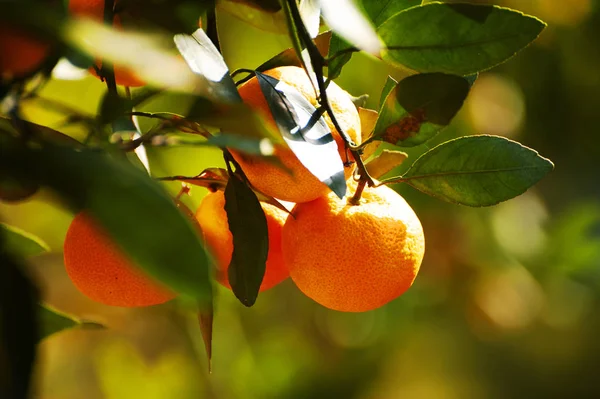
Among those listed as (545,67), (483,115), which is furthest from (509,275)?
(545,67)

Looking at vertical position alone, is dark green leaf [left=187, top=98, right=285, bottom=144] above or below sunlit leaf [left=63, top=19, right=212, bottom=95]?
below

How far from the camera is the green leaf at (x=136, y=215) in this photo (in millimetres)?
253

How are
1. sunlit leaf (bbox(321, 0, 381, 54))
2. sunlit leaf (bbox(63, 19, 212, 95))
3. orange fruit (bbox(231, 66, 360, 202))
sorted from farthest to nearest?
orange fruit (bbox(231, 66, 360, 202)) < sunlit leaf (bbox(321, 0, 381, 54)) < sunlit leaf (bbox(63, 19, 212, 95))

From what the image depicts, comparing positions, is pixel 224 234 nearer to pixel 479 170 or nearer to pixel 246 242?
pixel 246 242

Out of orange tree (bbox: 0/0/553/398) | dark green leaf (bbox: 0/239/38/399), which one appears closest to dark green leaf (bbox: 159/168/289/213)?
orange tree (bbox: 0/0/553/398)

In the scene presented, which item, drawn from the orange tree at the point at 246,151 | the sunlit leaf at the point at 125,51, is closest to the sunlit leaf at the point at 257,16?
the orange tree at the point at 246,151

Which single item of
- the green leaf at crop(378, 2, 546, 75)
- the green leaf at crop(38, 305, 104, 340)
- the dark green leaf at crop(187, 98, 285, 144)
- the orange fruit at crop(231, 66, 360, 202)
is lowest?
the green leaf at crop(38, 305, 104, 340)

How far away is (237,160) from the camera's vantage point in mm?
500

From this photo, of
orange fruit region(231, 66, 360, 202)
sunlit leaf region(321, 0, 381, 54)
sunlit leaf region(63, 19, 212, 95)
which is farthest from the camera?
orange fruit region(231, 66, 360, 202)

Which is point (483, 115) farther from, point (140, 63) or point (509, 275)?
point (140, 63)

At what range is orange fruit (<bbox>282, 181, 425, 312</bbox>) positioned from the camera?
51cm

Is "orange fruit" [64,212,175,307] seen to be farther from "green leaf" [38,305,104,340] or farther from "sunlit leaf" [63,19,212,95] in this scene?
"sunlit leaf" [63,19,212,95]

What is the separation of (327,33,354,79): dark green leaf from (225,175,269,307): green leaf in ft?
0.31

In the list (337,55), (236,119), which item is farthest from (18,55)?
(337,55)
